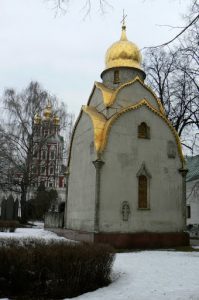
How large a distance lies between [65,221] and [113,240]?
4620mm

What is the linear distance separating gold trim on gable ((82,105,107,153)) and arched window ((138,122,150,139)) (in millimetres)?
1724

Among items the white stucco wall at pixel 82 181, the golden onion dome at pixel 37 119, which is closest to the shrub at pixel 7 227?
the white stucco wall at pixel 82 181

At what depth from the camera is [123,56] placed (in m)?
19.7

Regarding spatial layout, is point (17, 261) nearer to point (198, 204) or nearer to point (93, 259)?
point (93, 259)

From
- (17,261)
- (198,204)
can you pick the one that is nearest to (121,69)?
(17,261)

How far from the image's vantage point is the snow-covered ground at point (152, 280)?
23.5 ft

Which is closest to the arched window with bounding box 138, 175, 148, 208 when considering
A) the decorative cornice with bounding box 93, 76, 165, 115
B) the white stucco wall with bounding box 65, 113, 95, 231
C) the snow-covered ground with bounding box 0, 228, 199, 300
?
the white stucco wall with bounding box 65, 113, 95, 231

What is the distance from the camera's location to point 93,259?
25.2 ft

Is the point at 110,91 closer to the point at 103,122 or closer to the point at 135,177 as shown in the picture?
the point at 103,122

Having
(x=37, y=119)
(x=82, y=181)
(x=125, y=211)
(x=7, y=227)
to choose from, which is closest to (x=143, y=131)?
(x=82, y=181)

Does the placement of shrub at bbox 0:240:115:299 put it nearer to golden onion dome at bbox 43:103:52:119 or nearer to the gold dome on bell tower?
the gold dome on bell tower

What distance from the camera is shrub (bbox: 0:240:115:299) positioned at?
702 centimetres

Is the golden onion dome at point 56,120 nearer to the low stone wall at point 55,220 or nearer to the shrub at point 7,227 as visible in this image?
the low stone wall at point 55,220

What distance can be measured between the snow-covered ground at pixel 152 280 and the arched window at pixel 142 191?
13.9ft
